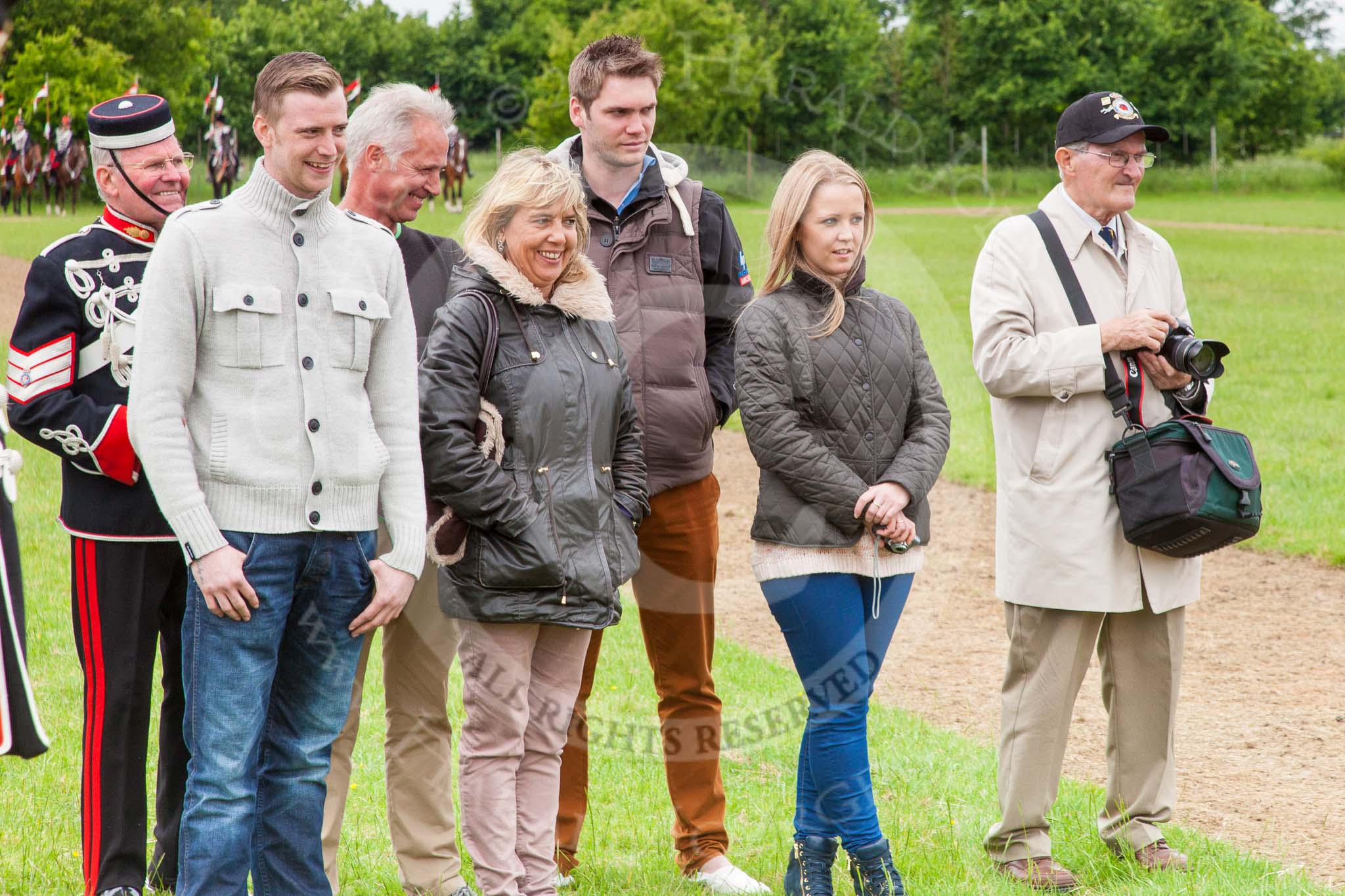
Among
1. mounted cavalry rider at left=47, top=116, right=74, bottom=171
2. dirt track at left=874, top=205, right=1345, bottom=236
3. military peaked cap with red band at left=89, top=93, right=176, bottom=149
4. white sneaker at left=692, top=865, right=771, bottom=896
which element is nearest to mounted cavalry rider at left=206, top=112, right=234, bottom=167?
mounted cavalry rider at left=47, top=116, right=74, bottom=171

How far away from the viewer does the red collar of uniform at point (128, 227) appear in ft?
11.0

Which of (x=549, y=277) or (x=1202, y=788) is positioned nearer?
(x=549, y=277)

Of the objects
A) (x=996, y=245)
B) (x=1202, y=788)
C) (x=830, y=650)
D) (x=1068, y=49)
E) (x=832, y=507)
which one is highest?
(x=1068, y=49)

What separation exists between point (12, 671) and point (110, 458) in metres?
1.02

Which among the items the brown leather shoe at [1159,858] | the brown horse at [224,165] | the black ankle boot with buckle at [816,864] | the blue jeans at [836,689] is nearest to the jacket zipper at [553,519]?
the blue jeans at [836,689]

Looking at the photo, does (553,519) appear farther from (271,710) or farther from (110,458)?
(110,458)

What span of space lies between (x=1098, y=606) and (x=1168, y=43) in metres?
46.9

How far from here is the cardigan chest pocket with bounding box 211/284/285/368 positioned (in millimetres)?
2754

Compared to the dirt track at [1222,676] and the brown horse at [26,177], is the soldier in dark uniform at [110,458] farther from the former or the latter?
the brown horse at [26,177]

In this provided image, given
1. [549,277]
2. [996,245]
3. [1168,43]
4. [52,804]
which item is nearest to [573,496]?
[549,277]

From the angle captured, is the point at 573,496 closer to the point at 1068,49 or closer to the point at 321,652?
the point at 321,652

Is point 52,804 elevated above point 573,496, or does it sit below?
below

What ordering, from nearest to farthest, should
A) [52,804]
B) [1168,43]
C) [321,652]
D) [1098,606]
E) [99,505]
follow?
[321,652]
[99,505]
[1098,606]
[52,804]
[1168,43]

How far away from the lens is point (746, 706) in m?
5.56
